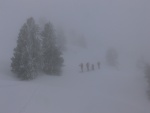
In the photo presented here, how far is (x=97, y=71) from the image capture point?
49375 mm

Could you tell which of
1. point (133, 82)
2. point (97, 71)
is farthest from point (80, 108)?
point (97, 71)

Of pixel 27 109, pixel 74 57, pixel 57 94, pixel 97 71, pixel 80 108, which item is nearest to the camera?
pixel 27 109

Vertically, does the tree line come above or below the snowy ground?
above

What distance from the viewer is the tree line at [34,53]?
3956 centimetres

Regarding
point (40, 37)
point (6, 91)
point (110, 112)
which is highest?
point (40, 37)

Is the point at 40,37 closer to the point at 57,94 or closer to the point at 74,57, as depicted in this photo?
the point at 57,94

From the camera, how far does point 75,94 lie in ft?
115

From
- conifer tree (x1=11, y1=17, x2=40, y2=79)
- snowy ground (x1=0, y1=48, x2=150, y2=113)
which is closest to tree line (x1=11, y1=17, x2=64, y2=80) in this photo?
conifer tree (x1=11, y1=17, x2=40, y2=79)

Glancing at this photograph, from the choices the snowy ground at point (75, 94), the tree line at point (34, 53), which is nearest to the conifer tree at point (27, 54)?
the tree line at point (34, 53)

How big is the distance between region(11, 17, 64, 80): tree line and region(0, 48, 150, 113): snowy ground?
59.1 inches

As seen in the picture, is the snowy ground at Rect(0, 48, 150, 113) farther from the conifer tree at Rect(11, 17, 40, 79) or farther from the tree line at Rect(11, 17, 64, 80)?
the conifer tree at Rect(11, 17, 40, 79)

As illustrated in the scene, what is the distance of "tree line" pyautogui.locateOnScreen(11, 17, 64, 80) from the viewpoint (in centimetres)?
3956

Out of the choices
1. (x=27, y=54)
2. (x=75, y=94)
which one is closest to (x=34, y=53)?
(x=27, y=54)

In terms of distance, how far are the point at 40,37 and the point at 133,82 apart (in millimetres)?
14570
